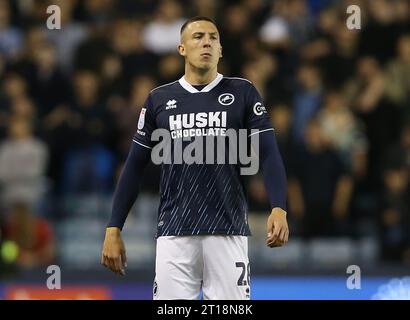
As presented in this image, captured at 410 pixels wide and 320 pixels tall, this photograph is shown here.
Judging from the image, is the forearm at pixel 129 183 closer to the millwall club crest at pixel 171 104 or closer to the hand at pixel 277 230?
the millwall club crest at pixel 171 104

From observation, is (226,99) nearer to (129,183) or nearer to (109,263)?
(129,183)

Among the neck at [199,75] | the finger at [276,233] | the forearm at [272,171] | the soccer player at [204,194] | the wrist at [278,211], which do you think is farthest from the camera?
the neck at [199,75]

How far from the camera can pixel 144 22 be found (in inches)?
580

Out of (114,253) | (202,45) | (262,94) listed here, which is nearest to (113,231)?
(114,253)

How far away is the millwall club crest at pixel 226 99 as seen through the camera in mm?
6883

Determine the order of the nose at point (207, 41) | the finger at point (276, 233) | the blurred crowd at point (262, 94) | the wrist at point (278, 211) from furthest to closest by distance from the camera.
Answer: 1. the blurred crowd at point (262, 94)
2. the nose at point (207, 41)
3. the wrist at point (278, 211)
4. the finger at point (276, 233)

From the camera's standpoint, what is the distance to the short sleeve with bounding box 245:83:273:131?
6840 mm

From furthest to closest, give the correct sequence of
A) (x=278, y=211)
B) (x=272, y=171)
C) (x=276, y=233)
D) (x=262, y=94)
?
1. (x=262, y=94)
2. (x=272, y=171)
3. (x=278, y=211)
4. (x=276, y=233)

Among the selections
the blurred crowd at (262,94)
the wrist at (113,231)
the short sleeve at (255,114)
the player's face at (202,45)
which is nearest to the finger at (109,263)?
the wrist at (113,231)

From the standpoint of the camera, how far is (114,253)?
22.4ft

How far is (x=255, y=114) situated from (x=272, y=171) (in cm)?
39
